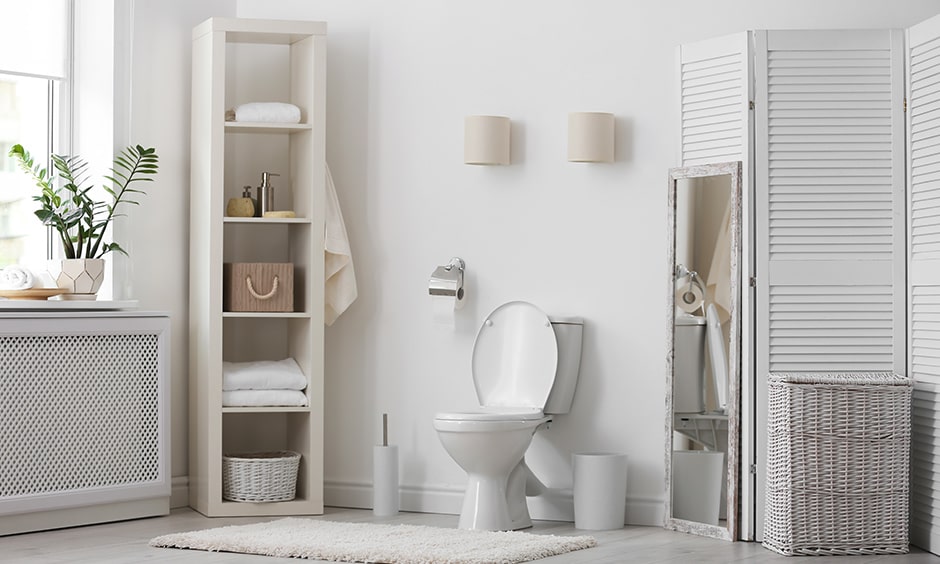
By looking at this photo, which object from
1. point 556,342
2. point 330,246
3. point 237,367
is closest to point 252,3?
point 330,246

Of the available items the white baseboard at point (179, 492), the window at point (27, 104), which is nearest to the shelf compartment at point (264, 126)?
the window at point (27, 104)

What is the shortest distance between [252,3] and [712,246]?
7.22 feet

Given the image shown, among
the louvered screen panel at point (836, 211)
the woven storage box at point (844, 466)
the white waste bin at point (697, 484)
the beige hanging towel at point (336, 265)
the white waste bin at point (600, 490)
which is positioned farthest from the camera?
the beige hanging towel at point (336, 265)

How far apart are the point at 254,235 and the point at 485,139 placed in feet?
3.59

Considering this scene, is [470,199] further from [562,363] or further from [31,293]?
[31,293]

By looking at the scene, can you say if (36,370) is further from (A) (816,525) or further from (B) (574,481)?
(A) (816,525)

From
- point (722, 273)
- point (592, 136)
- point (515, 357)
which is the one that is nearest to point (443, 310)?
point (515, 357)

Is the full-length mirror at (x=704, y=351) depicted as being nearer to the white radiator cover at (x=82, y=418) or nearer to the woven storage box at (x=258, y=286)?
the woven storage box at (x=258, y=286)

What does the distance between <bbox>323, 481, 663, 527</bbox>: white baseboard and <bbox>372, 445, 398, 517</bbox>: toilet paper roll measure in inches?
5.2

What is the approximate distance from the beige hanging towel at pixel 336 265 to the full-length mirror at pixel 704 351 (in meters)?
1.25

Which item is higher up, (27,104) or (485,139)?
(27,104)

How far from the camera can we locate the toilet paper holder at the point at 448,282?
439 cm

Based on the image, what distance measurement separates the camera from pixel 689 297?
159 inches

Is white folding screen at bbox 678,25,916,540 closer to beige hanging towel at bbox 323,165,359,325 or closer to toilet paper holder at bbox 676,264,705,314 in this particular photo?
toilet paper holder at bbox 676,264,705,314
